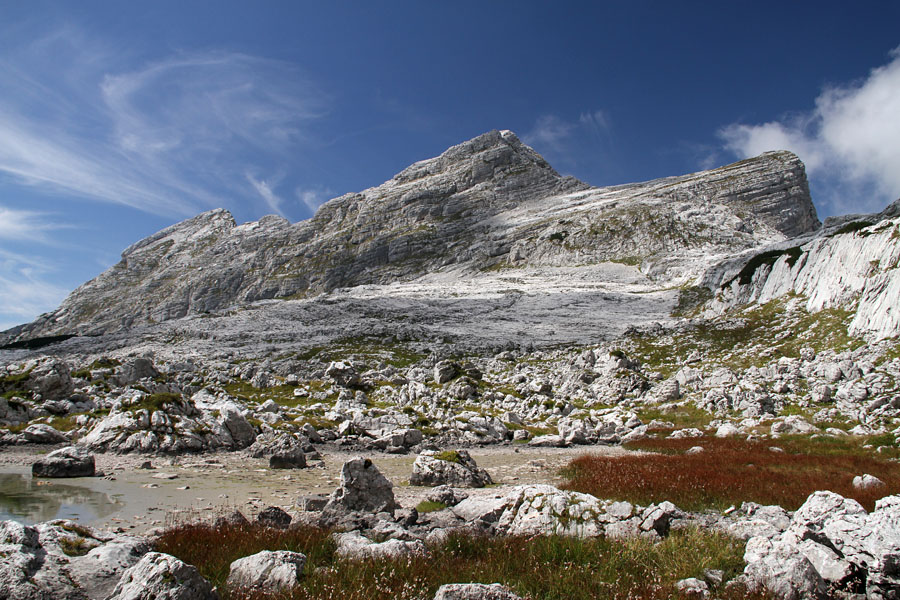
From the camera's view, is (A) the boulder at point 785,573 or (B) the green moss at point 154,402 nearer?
(A) the boulder at point 785,573

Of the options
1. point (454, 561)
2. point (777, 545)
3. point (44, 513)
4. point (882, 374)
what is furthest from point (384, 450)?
point (882, 374)

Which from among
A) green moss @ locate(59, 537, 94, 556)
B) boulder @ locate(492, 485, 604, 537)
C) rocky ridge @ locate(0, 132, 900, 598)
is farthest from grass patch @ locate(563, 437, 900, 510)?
green moss @ locate(59, 537, 94, 556)

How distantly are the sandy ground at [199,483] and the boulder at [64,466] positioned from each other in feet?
0.87

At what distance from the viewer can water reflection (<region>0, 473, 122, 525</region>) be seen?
916 cm

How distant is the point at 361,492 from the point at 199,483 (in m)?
6.37

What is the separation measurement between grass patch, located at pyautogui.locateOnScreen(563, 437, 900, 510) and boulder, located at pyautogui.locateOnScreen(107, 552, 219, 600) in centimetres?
1005

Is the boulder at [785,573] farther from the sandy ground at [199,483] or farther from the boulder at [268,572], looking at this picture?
the sandy ground at [199,483]

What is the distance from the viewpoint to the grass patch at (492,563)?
A: 5.65 metres

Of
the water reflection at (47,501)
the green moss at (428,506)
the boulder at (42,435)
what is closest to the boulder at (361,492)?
the green moss at (428,506)

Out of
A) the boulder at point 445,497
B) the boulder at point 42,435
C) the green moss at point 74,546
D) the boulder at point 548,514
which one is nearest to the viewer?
the green moss at point 74,546

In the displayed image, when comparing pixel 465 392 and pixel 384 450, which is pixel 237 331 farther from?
pixel 384 450

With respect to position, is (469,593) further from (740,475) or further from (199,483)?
(740,475)

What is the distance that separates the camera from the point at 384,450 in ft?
75.9

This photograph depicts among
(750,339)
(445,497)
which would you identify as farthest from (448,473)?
(750,339)
